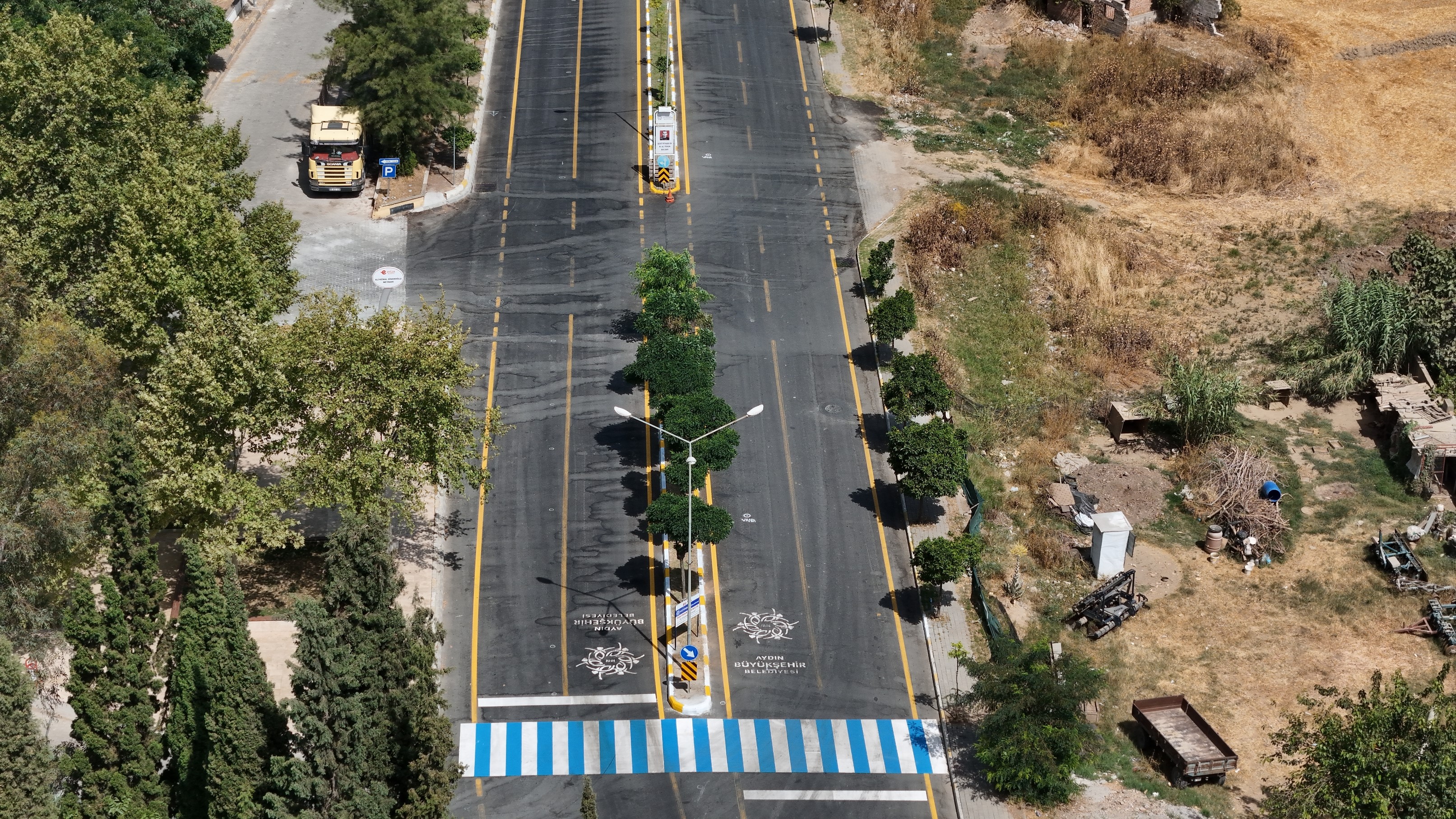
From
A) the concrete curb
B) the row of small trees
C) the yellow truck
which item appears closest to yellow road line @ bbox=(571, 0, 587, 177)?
the concrete curb

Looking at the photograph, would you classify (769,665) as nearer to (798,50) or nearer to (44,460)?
(44,460)

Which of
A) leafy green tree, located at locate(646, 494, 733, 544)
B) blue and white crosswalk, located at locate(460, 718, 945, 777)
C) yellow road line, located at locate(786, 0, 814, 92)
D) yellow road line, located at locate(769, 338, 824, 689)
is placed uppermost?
yellow road line, located at locate(786, 0, 814, 92)

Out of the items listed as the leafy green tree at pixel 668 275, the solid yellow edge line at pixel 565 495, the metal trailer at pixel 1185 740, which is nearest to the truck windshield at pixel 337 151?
the solid yellow edge line at pixel 565 495

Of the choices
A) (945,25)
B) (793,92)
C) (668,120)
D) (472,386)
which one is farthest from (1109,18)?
(472,386)

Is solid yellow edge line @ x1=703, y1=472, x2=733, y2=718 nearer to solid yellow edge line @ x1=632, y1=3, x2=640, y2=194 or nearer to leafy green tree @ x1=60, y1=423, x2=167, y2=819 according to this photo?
leafy green tree @ x1=60, y1=423, x2=167, y2=819

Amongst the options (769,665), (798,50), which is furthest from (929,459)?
(798,50)

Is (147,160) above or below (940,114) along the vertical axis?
above

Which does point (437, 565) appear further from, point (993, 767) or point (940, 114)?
point (940, 114)
